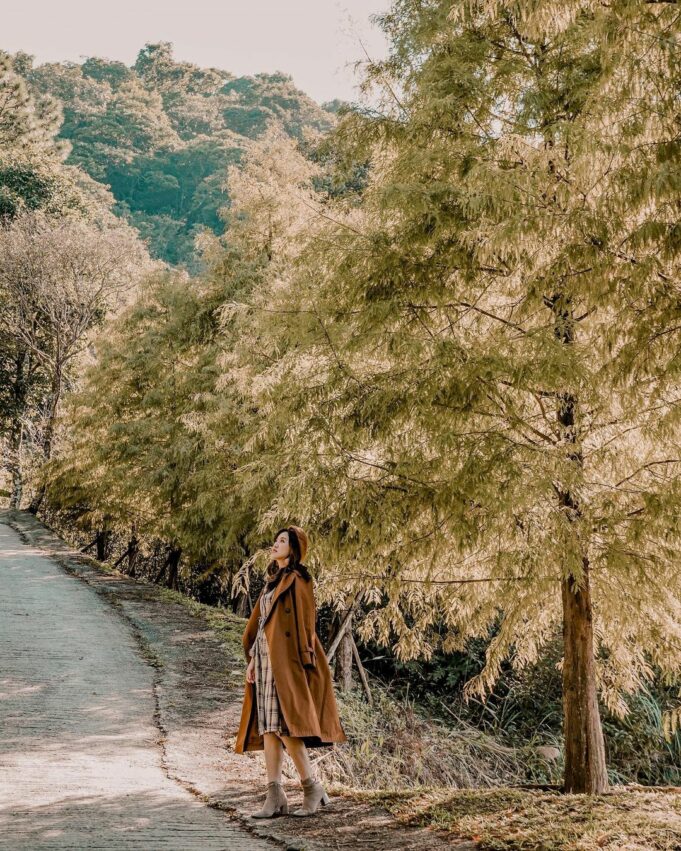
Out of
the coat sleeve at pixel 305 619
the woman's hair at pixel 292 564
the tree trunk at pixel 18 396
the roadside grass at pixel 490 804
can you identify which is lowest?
the roadside grass at pixel 490 804

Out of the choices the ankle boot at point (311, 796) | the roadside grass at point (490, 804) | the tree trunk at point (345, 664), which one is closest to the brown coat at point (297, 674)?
the ankle boot at point (311, 796)

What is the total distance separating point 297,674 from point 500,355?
7.33ft

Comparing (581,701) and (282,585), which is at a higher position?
(282,585)

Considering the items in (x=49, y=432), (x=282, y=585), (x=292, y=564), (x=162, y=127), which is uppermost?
(x=162, y=127)

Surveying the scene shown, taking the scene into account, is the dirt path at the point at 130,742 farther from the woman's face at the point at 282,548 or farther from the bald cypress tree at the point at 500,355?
the bald cypress tree at the point at 500,355

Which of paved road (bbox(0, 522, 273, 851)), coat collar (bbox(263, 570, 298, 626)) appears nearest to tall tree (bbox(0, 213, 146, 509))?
paved road (bbox(0, 522, 273, 851))

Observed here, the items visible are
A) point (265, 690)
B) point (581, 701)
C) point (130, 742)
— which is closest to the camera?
point (265, 690)

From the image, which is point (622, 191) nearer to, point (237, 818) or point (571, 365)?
point (571, 365)

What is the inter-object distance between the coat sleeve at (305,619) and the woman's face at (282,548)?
0.16 meters

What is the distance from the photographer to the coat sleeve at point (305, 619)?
4.47 m

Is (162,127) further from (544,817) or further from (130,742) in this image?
(544,817)

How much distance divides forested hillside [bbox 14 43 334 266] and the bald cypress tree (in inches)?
2149

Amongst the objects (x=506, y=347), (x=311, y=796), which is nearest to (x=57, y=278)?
(x=506, y=347)

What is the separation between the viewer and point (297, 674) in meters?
4.43
